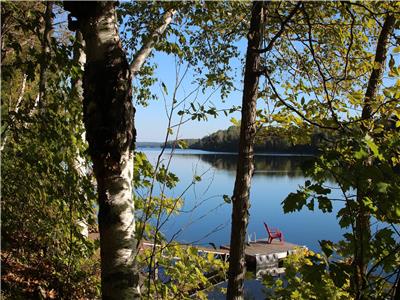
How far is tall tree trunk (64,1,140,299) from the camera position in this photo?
1.94 m

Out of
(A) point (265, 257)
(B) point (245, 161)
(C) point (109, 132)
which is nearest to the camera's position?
(C) point (109, 132)

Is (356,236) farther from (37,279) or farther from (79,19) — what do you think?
(37,279)

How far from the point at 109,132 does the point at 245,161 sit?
268 centimetres

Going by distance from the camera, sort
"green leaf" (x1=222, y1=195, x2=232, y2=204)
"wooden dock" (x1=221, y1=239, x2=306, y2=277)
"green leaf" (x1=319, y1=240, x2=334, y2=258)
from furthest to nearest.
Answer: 1. "wooden dock" (x1=221, y1=239, x2=306, y2=277)
2. "green leaf" (x1=222, y1=195, x2=232, y2=204)
3. "green leaf" (x1=319, y1=240, x2=334, y2=258)

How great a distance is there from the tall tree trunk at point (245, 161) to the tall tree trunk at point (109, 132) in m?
2.49

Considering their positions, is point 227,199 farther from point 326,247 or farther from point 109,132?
point 109,132

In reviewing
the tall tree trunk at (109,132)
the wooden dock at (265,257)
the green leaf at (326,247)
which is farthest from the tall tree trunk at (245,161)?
the wooden dock at (265,257)

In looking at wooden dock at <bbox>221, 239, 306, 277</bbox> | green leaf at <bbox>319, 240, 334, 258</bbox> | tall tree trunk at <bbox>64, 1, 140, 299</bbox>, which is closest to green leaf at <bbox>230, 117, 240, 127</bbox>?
green leaf at <bbox>319, 240, 334, 258</bbox>

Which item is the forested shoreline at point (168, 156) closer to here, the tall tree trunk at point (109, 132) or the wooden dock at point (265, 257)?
the tall tree trunk at point (109, 132)

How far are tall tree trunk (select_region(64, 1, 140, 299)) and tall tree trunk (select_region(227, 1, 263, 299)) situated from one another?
249 cm

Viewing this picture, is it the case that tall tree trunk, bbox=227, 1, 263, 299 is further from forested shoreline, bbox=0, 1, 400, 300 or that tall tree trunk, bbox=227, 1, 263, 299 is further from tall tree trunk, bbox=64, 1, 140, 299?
tall tree trunk, bbox=64, 1, 140, 299

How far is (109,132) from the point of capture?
195 centimetres

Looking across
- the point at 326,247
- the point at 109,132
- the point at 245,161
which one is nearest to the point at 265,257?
the point at 245,161

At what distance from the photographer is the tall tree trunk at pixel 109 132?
1940 mm
